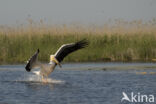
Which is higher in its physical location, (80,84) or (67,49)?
(67,49)

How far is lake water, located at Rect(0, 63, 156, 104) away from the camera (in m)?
12.4

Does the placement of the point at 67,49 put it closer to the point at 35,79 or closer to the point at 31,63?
the point at 31,63

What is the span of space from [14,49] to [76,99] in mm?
10771

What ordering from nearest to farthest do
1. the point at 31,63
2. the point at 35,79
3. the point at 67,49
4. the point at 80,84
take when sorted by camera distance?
the point at 80,84 → the point at 31,63 → the point at 67,49 → the point at 35,79

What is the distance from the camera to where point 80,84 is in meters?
15.2

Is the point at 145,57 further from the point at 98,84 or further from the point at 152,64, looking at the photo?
the point at 98,84

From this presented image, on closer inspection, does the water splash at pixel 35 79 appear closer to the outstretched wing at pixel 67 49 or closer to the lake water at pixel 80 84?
the lake water at pixel 80 84

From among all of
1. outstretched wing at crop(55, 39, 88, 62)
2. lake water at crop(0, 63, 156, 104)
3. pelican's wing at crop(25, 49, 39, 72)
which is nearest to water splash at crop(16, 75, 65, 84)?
lake water at crop(0, 63, 156, 104)

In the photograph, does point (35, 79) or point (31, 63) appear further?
point (35, 79)

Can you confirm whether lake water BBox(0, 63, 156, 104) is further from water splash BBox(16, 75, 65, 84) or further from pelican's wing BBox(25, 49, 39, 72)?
pelican's wing BBox(25, 49, 39, 72)

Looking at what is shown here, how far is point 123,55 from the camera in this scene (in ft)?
72.0

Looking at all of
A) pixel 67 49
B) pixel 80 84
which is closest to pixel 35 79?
pixel 67 49

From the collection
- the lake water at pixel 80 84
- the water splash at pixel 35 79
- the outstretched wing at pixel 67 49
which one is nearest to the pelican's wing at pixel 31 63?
the lake water at pixel 80 84

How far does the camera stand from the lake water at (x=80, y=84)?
1241 cm
